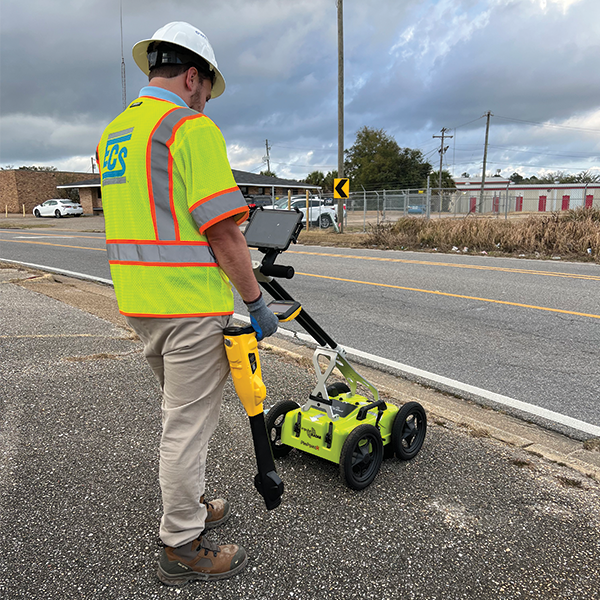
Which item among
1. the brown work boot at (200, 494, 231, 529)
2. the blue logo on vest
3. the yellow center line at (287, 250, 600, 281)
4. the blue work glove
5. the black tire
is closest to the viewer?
the blue logo on vest

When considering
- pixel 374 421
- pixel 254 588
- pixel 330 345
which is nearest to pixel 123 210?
pixel 330 345

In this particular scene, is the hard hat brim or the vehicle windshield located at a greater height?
the hard hat brim

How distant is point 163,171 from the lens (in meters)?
1.91

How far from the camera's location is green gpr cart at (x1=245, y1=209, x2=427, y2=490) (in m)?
2.45

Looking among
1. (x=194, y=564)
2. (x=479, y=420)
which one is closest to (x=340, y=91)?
(x=479, y=420)

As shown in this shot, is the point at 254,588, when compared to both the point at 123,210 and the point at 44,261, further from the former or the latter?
the point at 44,261

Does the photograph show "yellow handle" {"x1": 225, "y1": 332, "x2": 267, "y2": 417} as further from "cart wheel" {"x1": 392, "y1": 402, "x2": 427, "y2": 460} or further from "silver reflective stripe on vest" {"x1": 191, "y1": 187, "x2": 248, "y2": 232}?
"cart wheel" {"x1": 392, "y1": 402, "x2": 427, "y2": 460}

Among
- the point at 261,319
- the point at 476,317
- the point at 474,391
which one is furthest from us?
the point at 476,317

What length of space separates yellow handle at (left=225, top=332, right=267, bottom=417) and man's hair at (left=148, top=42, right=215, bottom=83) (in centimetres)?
109

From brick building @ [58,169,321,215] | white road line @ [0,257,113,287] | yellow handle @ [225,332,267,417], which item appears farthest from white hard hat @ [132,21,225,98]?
brick building @ [58,169,321,215]

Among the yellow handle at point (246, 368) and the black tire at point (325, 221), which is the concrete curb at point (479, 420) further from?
the black tire at point (325, 221)

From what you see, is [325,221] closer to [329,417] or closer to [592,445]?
[592,445]

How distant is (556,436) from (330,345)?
1.93 meters

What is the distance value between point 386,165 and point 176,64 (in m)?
76.2
